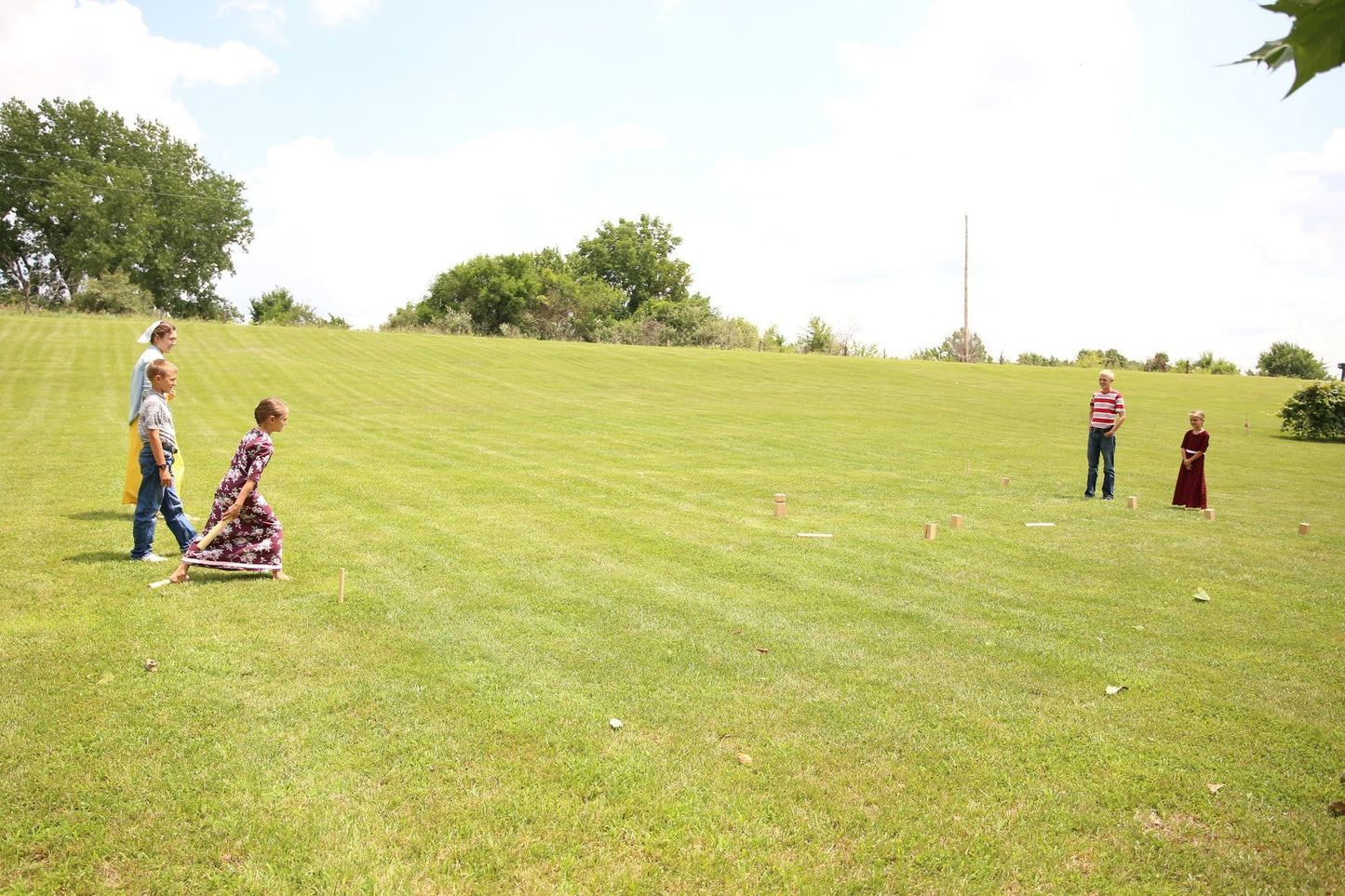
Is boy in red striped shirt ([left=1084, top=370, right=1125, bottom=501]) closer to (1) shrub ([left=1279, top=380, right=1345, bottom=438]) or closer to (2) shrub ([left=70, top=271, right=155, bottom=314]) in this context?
(1) shrub ([left=1279, top=380, right=1345, bottom=438])

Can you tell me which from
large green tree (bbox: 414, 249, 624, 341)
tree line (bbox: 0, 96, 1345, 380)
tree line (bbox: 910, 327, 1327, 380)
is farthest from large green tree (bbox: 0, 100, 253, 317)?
tree line (bbox: 910, 327, 1327, 380)

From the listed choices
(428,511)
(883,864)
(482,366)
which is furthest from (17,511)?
(482,366)

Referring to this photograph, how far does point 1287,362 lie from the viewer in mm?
66000

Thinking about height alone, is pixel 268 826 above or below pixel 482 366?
below

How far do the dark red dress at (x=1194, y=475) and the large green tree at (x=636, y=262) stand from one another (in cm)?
7566

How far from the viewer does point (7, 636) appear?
6.06m

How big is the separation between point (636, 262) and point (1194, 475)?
77238 mm

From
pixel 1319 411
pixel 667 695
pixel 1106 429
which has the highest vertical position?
pixel 1319 411

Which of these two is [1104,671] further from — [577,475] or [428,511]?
[577,475]

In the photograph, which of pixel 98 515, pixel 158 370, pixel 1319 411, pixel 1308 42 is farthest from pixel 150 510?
pixel 1319 411

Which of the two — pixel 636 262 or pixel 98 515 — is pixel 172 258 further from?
pixel 98 515

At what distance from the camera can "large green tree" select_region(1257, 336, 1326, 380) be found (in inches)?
2547

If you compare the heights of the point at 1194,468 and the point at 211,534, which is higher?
the point at 1194,468

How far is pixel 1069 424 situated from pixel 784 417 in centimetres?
994
